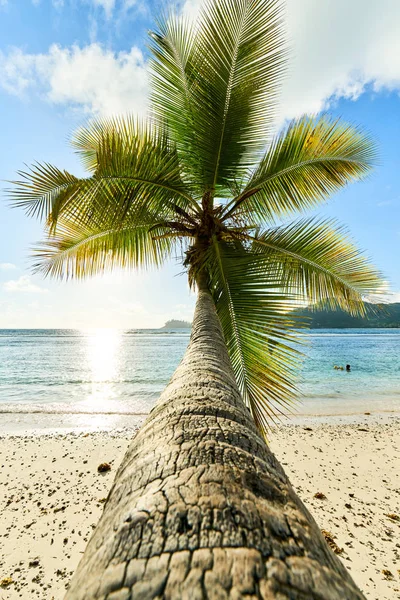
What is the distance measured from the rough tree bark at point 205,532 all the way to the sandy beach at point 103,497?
3468 millimetres

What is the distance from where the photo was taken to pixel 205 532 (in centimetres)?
60

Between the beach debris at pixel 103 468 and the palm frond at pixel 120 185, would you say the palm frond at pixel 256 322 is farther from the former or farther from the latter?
the beach debris at pixel 103 468

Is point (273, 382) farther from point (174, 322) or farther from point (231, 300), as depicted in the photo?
point (174, 322)

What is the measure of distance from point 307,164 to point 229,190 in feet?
4.60

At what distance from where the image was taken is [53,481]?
5426 mm

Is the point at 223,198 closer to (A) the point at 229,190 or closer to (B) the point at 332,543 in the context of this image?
(A) the point at 229,190

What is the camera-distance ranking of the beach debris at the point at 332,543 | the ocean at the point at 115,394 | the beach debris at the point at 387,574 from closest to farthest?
the beach debris at the point at 387,574 → the beach debris at the point at 332,543 → the ocean at the point at 115,394

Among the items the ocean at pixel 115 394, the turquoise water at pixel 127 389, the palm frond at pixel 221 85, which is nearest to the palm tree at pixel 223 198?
the palm frond at pixel 221 85

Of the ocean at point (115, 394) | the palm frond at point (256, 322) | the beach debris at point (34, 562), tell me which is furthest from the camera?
the ocean at point (115, 394)

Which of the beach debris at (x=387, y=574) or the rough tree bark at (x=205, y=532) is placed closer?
the rough tree bark at (x=205, y=532)

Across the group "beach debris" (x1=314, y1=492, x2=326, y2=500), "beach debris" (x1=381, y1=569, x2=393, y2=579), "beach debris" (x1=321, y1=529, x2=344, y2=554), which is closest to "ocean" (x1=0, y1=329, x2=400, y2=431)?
"beach debris" (x1=314, y1=492, x2=326, y2=500)

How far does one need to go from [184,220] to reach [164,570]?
4937 mm

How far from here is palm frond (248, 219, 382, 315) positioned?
4.71m

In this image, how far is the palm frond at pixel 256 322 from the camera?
4.10 metres
